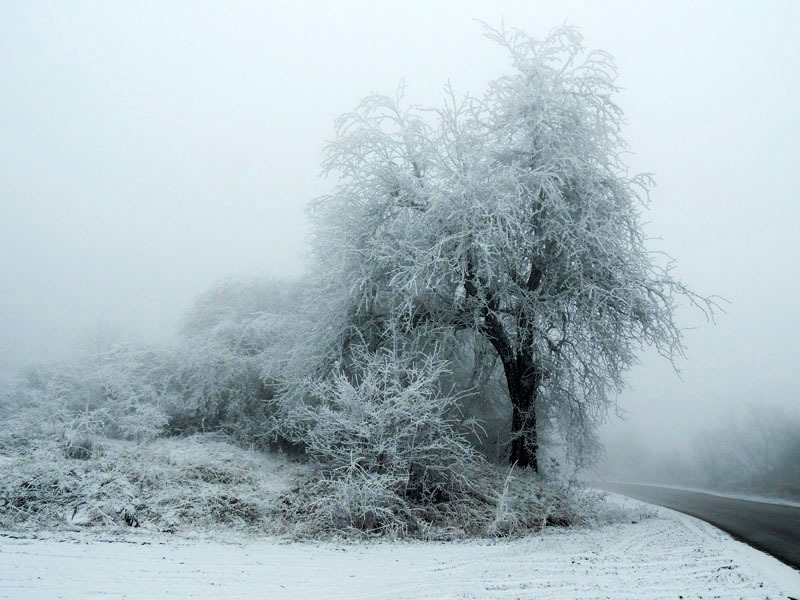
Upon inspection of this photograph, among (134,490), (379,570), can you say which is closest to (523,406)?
(379,570)

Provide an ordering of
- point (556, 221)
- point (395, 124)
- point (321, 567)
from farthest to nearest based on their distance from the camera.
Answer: point (395, 124), point (556, 221), point (321, 567)

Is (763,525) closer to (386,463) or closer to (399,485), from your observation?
(399,485)

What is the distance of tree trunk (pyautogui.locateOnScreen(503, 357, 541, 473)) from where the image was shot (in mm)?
12633

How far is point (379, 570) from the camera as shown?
639 centimetres

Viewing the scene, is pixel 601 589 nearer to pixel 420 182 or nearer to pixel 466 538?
pixel 466 538

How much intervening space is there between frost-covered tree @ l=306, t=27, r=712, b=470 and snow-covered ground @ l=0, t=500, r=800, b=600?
15.3 ft

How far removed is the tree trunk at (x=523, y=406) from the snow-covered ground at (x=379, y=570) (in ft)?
14.7

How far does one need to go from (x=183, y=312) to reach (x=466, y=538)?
48.5 feet

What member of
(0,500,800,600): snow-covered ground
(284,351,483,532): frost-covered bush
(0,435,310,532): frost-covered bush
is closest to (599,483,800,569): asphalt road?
(0,500,800,600): snow-covered ground

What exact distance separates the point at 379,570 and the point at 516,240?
24.9ft

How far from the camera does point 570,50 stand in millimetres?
13344

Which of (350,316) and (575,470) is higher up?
(350,316)

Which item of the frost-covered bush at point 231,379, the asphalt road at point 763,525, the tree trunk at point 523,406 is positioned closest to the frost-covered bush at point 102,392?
the frost-covered bush at point 231,379

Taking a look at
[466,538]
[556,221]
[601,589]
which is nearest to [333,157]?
[556,221]
